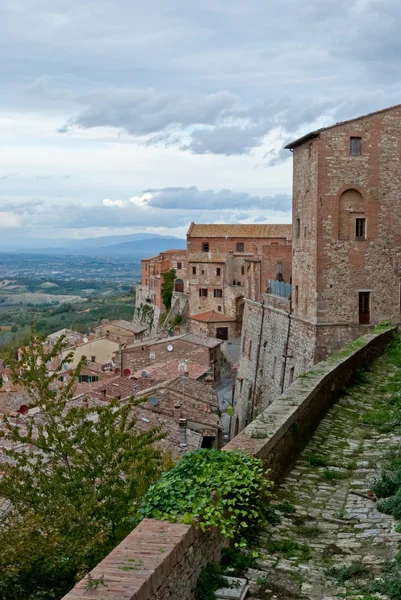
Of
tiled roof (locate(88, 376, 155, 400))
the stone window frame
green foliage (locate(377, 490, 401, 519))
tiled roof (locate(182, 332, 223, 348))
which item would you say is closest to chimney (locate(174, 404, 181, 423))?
tiled roof (locate(88, 376, 155, 400))

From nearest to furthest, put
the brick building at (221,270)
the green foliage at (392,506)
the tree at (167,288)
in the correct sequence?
the green foliage at (392,506), the brick building at (221,270), the tree at (167,288)

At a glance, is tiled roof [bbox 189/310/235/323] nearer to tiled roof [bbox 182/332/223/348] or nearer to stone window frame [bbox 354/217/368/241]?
tiled roof [bbox 182/332/223/348]

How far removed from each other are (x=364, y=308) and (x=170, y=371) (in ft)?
42.7

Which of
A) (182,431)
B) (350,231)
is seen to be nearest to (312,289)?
(350,231)

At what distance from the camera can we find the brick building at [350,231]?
2716 cm

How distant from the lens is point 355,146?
27203 mm

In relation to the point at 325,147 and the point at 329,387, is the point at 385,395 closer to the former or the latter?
the point at 329,387

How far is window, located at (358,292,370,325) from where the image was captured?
27.7 meters

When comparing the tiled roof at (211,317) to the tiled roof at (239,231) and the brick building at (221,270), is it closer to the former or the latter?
the brick building at (221,270)

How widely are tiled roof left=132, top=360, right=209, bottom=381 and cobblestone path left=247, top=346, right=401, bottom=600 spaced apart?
24444 mm

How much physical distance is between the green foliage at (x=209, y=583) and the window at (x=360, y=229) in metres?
23.3

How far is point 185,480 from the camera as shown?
624cm

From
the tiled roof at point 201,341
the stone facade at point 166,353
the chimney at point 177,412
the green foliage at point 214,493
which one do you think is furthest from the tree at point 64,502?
the tiled roof at point 201,341

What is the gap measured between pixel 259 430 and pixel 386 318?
20765 mm
